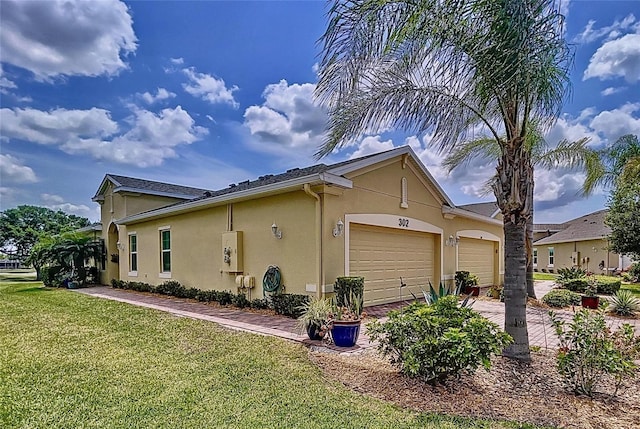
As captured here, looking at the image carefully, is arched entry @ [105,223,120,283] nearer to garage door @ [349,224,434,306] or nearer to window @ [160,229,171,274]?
window @ [160,229,171,274]

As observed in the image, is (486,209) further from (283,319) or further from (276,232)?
(283,319)

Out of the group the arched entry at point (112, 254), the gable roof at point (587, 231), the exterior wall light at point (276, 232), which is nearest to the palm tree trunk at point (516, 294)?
the exterior wall light at point (276, 232)

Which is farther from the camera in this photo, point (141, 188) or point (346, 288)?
point (141, 188)

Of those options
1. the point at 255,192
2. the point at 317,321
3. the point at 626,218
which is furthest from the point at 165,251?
the point at 626,218

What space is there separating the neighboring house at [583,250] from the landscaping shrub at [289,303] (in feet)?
76.3

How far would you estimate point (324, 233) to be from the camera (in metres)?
9.14

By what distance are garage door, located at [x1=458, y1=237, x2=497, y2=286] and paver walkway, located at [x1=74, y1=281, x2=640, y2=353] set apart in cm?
284

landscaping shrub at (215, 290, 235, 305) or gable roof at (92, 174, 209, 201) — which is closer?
landscaping shrub at (215, 290, 235, 305)

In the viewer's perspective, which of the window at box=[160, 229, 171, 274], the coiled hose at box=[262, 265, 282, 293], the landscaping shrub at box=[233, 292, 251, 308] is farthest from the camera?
the window at box=[160, 229, 171, 274]

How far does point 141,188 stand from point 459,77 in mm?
17595

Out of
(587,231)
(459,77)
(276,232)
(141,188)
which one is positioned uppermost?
(459,77)

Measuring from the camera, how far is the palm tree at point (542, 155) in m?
13.3

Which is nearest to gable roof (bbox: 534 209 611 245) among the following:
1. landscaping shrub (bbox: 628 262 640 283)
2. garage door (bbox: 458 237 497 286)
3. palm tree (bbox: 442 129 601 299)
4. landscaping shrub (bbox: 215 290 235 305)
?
landscaping shrub (bbox: 628 262 640 283)

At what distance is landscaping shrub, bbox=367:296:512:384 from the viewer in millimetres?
4312
